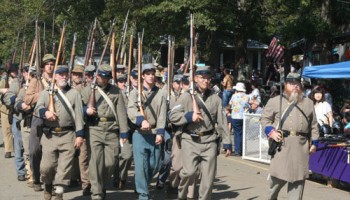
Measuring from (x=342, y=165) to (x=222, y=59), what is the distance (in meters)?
38.9

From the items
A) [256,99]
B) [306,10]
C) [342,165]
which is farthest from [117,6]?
[342,165]

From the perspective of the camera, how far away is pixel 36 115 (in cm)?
932

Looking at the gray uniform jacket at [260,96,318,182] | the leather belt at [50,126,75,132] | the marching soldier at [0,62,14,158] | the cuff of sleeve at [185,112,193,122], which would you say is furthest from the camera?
the marching soldier at [0,62,14,158]

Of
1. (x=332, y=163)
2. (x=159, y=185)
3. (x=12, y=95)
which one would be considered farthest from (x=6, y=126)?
(x=332, y=163)

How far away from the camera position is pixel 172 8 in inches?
789

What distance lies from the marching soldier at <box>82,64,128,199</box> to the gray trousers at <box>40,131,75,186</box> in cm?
31

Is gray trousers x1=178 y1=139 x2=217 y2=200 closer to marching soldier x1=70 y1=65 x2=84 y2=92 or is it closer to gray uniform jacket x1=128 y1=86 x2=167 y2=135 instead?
gray uniform jacket x1=128 y1=86 x2=167 y2=135

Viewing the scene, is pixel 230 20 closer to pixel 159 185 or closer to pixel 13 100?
pixel 13 100

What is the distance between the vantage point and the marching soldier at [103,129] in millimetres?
9188

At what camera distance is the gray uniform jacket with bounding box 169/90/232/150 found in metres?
8.87

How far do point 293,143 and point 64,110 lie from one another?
3.10 m

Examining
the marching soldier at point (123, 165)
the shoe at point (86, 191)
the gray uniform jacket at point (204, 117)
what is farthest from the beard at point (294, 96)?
the shoe at point (86, 191)

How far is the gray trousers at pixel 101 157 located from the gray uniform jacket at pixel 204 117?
96 cm

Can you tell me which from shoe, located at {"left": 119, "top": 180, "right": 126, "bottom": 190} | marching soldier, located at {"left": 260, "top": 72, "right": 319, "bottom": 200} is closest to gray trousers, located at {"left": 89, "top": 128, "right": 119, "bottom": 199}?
shoe, located at {"left": 119, "top": 180, "right": 126, "bottom": 190}
